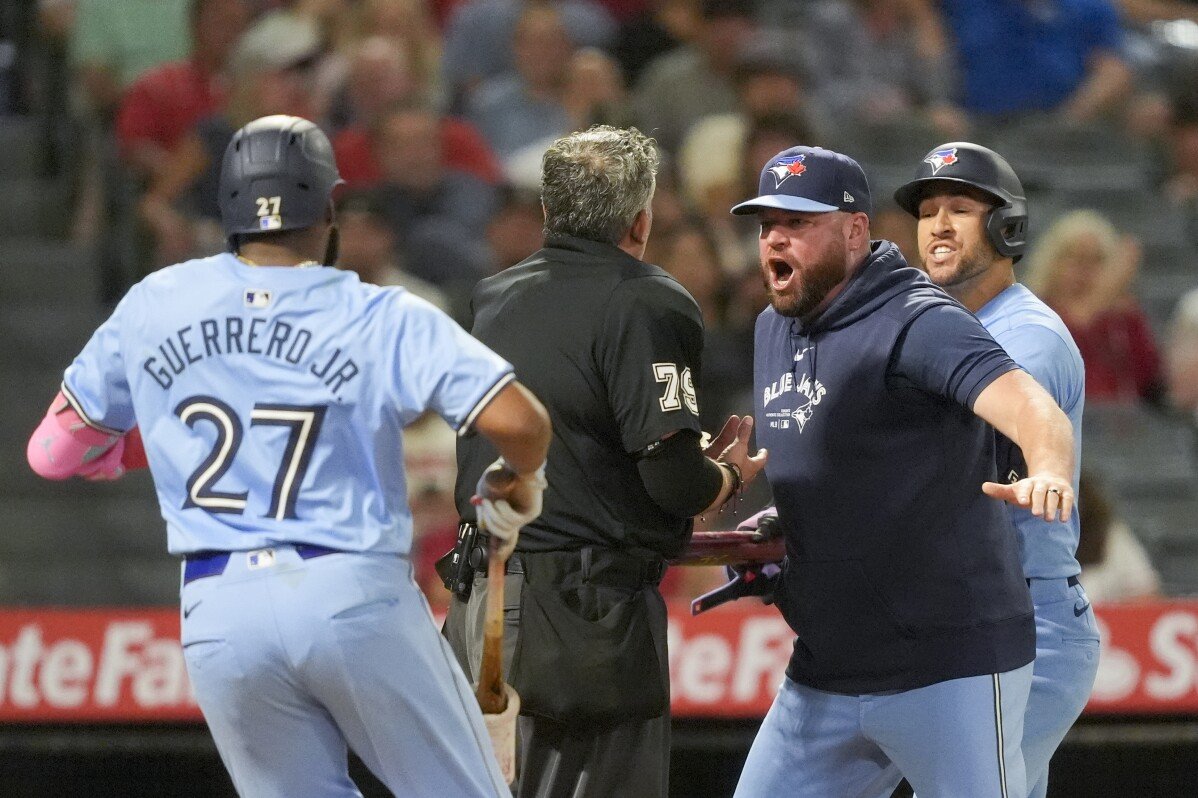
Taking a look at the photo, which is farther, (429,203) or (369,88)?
(369,88)

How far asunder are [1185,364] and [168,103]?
4676 millimetres

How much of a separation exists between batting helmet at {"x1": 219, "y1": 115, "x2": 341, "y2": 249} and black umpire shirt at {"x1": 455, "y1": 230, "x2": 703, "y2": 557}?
0.54m

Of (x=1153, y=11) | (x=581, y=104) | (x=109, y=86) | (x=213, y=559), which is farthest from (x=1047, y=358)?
(x=1153, y=11)

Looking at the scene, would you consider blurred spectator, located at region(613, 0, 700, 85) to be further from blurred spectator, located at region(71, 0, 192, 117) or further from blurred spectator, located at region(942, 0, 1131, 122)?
blurred spectator, located at region(71, 0, 192, 117)

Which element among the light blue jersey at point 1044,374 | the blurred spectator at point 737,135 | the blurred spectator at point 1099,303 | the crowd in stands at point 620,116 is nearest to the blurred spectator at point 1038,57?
the crowd in stands at point 620,116

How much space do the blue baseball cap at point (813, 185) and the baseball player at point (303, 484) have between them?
83cm

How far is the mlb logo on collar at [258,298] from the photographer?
3092 mm

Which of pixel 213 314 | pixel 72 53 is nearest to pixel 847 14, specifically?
pixel 72 53

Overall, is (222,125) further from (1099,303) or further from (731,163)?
(1099,303)

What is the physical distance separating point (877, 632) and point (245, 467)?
52.5 inches

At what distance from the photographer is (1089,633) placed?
3.74 meters

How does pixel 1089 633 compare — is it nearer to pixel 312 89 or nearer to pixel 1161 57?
pixel 312 89

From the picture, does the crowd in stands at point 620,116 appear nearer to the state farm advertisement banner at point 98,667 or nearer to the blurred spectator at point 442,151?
the blurred spectator at point 442,151

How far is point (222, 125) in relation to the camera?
24.8ft
